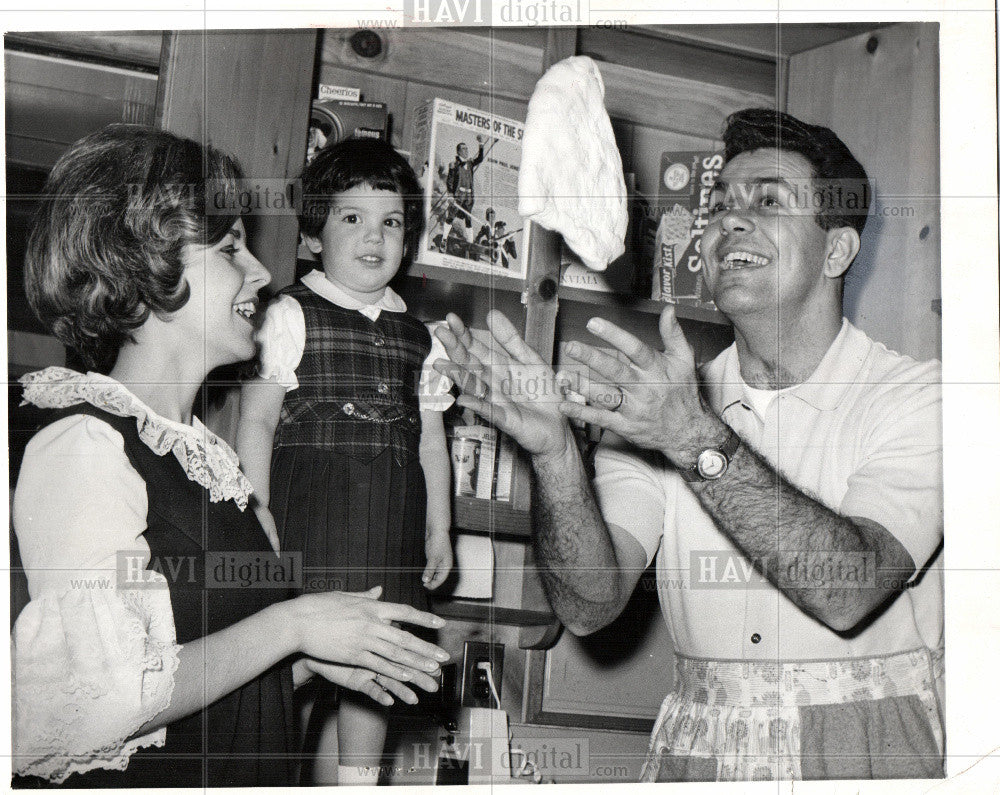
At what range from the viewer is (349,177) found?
1.19 metres

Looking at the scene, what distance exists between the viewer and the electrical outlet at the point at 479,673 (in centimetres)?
122

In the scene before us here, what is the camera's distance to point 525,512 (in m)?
1.24

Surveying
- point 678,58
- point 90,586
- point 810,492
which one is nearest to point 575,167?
point 678,58

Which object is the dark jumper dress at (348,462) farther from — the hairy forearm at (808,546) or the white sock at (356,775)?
the hairy forearm at (808,546)

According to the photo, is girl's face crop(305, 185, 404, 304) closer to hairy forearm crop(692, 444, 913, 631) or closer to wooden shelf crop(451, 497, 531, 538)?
wooden shelf crop(451, 497, 531, 538)

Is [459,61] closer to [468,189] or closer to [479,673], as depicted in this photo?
[468,189]

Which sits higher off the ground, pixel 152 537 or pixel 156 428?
pixel 156 428

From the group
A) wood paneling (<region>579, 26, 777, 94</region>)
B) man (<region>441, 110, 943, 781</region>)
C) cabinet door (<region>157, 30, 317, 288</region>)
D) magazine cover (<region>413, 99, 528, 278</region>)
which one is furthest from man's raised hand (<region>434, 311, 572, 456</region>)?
wood paneling (<region>579, 26, 777, 94</region>)

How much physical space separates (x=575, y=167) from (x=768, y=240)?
0.27m

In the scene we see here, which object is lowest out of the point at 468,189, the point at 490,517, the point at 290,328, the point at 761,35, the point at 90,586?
the point at 90,586

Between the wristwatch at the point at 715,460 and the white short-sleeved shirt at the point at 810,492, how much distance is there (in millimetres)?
85

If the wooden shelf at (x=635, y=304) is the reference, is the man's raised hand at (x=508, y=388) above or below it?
below

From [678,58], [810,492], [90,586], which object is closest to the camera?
[90,586]

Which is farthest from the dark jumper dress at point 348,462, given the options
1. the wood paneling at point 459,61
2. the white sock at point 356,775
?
the wood paneling at point 459,61
